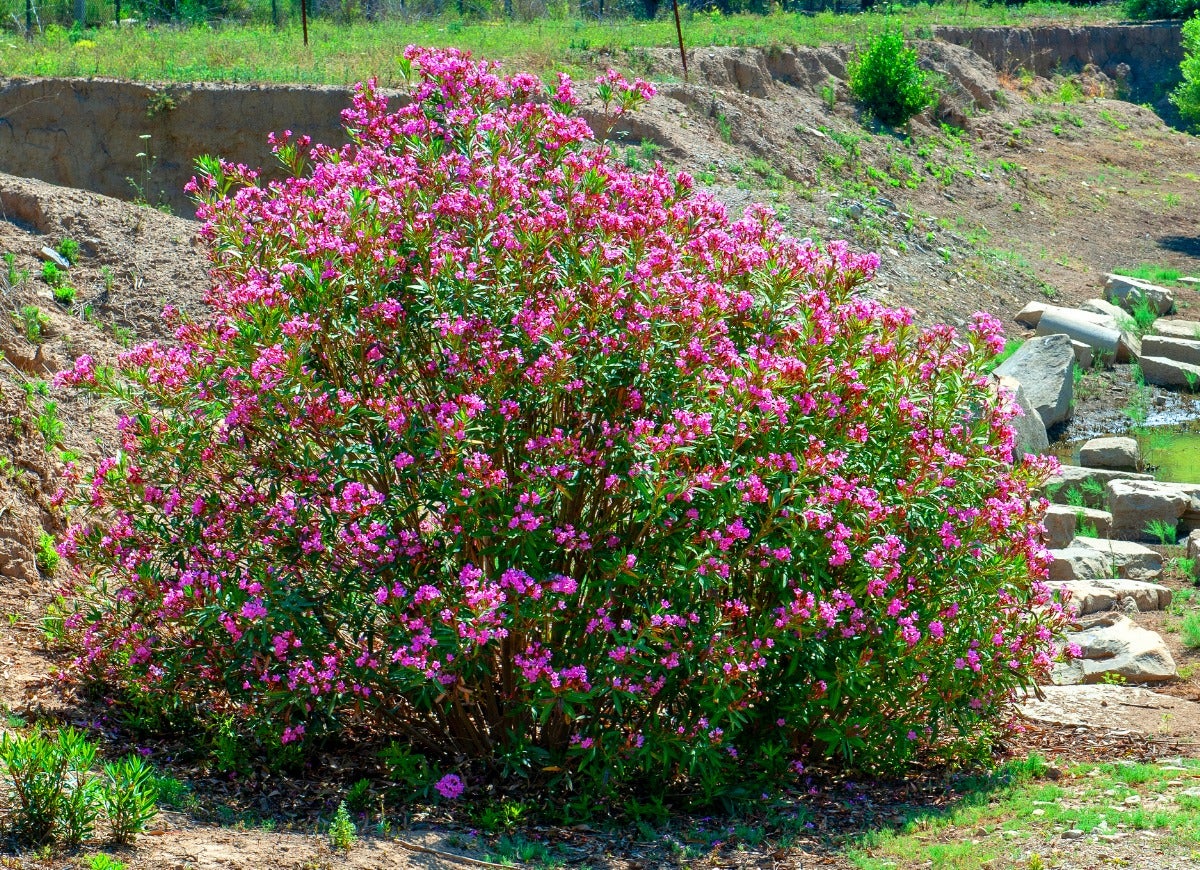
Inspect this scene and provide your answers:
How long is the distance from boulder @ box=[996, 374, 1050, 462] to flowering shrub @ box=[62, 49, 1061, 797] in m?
6.62

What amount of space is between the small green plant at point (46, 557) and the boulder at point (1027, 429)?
836 cm

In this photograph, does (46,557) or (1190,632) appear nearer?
(46,557)

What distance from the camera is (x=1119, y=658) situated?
7133 mm

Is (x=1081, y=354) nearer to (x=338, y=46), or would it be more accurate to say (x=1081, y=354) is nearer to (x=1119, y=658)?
(x=1119, y=658)

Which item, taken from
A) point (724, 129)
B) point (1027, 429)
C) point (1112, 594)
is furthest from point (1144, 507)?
point (724, 129)

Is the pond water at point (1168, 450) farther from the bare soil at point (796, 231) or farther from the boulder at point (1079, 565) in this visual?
the boulder at point (1079, 565)

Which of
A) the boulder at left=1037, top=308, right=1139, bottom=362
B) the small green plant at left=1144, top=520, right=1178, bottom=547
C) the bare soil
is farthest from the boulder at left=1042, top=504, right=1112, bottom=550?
the boulder at left=1037, top=308, right=1139, bottom=362

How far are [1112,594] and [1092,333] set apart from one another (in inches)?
314

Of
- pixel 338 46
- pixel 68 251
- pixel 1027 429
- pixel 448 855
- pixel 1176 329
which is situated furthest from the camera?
pixel 338 46

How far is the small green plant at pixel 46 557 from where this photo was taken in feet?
21.2

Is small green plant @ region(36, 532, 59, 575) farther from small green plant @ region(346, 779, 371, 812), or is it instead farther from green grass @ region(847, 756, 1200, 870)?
green grass @ region(847, 756, 1200, 870)

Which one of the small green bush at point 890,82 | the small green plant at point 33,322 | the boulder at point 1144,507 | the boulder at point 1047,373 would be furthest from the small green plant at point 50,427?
the small green bush at point 890,82

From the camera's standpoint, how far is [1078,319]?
15.6 m

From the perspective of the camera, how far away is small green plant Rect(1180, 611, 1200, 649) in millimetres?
7547
